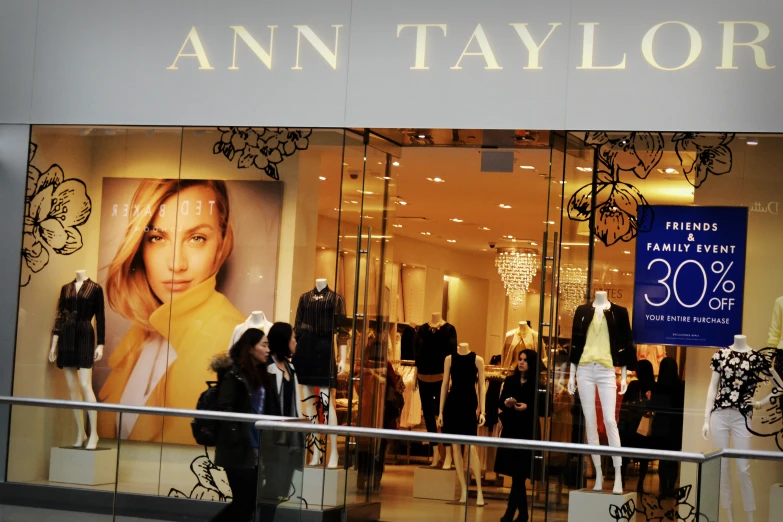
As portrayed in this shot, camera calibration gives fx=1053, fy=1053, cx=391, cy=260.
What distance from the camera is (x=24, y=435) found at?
597cm

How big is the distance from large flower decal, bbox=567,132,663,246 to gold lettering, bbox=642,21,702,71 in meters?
0.54

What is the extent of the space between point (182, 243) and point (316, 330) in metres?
1.27

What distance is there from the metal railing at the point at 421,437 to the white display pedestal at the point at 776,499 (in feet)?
0.44

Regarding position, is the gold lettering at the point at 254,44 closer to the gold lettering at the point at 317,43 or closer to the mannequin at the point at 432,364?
the gold lettering at the point at 317,43

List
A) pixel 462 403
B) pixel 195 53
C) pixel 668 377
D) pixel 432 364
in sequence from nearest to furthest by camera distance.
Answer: pixel 668 377 → pixel 195 53 → pixel 462 403 → pixel 432 364

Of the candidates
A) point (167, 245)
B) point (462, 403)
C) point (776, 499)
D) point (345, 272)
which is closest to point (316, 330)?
point (345, 272)

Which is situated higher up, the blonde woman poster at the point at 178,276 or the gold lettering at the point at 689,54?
the gold lettering at the point at 689,54

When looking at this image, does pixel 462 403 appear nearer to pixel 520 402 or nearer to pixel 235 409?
pixel 520 402

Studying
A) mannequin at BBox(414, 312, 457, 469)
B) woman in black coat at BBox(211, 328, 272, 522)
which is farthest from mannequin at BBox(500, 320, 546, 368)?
woman in black coat at BBox(211, 328, 272, 522)

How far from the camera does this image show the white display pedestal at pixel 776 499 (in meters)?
4.62

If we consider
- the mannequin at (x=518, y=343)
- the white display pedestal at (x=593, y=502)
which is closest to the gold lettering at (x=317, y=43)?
the white display pedestal at (x=593, y=502)

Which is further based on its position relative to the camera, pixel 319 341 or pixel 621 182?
pixel 319 341

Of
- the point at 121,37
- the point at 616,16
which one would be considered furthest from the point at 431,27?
the point at 121,37

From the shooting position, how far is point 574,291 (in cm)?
720
